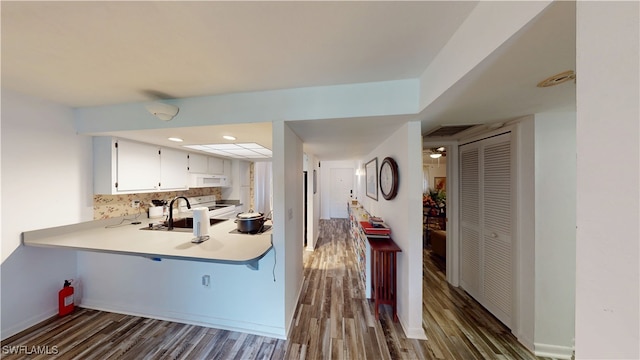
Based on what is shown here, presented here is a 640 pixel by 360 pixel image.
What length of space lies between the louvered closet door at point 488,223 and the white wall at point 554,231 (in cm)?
23

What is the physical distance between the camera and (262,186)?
510cm

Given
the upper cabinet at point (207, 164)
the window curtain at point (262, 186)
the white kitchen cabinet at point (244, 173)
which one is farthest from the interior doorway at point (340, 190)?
the upper cabinet at point (207, 164)

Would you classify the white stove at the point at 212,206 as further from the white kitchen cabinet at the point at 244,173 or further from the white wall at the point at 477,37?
the white wall at the point at 477,37

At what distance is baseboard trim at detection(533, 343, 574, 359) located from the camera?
1.61 m

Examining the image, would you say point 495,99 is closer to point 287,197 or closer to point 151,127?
point 287,197

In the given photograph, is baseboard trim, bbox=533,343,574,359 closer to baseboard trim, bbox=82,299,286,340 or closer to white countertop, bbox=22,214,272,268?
baseboard trim, bbox=82,299,286,340

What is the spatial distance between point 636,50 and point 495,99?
1.17 metres

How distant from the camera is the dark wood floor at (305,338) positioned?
161 centimetres

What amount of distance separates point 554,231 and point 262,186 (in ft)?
16.1

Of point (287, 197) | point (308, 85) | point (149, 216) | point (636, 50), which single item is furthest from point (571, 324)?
point (149, 216)

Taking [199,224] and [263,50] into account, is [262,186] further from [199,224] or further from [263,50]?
[263,50]

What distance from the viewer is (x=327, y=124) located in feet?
5.97

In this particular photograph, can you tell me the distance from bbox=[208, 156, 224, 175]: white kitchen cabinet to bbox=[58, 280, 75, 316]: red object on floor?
7.04ft

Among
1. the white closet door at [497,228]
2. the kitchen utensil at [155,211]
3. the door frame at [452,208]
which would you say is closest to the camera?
the white closet door at [497,228]
